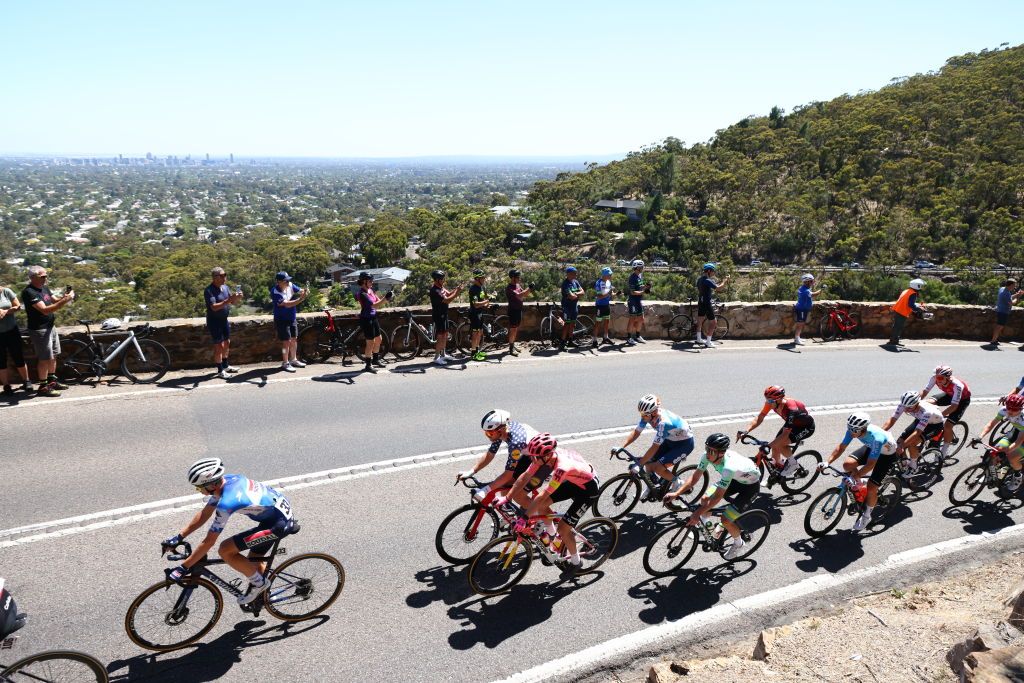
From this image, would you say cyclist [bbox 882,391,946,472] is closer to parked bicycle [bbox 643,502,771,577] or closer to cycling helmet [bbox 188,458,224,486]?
parked bicycle [bbox 643,502,771,577]

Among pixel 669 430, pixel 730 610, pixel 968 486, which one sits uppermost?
pixel 669 430

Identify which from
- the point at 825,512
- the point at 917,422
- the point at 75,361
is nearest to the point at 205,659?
the point at 825,512

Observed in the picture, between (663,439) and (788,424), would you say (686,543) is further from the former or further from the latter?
(788,424)

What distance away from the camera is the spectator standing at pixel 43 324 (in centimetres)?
955

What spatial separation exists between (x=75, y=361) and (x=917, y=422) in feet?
39.4

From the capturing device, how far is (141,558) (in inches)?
244

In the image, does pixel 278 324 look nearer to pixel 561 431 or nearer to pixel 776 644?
pixel 561 431

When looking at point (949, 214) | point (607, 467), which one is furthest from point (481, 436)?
point (949, 214)

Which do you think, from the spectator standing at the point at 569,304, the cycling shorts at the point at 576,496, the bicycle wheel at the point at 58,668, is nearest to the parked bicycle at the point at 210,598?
the bicycle wheel at the point at 58,668

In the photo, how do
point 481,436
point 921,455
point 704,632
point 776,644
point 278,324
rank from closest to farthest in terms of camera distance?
point 776,644
point 704,632
point 921,455
point 481,436
point 278,324

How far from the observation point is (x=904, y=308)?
15.8m

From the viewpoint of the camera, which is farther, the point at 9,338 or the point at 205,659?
the point at 9,338

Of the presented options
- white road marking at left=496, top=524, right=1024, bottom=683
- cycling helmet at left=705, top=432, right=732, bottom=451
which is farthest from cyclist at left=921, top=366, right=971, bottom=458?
cycling helmet at left=705, top=432, right=732, bottom=451

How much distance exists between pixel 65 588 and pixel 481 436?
5034 millimetres
